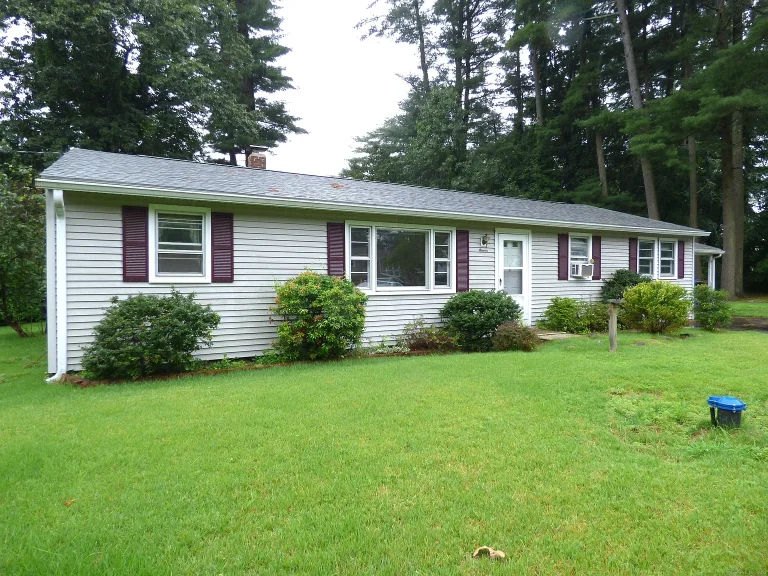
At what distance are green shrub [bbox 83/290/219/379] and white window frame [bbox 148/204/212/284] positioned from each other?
0.55 metres

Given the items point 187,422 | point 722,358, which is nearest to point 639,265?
point 722,358

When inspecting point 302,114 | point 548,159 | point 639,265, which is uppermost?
point 302,114

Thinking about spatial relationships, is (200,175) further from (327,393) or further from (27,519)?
(27,519)

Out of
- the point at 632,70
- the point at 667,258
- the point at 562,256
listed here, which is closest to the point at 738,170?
the point at 632,70

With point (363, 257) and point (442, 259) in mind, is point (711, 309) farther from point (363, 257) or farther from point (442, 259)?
point (363, 257)

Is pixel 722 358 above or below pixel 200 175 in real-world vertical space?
below

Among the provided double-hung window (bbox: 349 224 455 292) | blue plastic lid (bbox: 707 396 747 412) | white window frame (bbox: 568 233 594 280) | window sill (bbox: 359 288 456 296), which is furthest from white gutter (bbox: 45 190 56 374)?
white window frame (bbox: 568 233 594 280)

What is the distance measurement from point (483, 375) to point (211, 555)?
4.53 m

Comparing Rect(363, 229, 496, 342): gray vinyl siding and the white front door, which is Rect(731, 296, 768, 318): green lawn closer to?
the white front door

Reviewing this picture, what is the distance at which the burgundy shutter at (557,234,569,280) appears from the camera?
1198 cm

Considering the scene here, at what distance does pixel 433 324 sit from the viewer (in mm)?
9891

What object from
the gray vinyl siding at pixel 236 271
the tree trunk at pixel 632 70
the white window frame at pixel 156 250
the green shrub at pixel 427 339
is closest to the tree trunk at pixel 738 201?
the tree trunk at pixel 632 70

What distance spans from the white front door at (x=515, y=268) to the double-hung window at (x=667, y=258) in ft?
18.4

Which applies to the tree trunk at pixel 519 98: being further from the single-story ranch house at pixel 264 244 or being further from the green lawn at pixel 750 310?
the single-story ranch house at pixel 264 244
